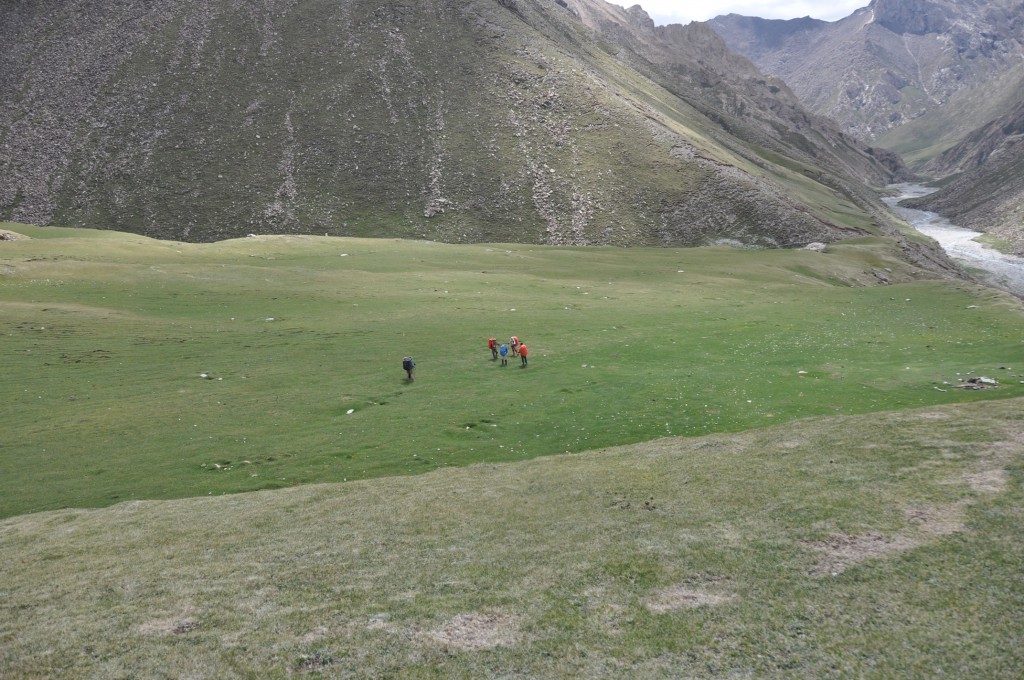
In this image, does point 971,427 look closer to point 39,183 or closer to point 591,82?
point 591,82

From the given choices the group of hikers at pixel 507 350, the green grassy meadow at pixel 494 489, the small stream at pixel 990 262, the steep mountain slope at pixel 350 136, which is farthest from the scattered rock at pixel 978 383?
the small stream at pixel 990 262

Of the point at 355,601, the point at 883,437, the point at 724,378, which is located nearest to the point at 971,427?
the point at 883,437

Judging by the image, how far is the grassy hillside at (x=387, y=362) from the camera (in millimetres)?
31641

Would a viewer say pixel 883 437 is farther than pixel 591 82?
No

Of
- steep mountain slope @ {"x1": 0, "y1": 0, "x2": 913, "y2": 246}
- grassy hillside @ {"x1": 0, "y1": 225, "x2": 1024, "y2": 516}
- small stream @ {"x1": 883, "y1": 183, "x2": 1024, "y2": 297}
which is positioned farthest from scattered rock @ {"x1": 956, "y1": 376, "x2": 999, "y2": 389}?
small stream @ {"x1": 883, "y1": 183, "x2": 1024, "y2": 297}

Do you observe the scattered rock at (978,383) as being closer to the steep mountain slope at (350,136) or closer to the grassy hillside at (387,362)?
the grassy hillside at (387,362)

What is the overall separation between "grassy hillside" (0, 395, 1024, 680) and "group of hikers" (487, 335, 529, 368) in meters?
17.7

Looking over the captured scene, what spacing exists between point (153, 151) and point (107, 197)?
13.8 m

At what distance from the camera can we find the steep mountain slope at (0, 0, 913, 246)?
429 feet

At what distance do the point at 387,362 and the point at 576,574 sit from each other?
29.5 metres

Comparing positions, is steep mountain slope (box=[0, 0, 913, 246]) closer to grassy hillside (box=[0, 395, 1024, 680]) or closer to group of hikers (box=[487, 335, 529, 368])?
group of hikers (box=[487, 335, 529, 368])

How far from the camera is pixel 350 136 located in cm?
14825

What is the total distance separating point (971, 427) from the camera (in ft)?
82.3

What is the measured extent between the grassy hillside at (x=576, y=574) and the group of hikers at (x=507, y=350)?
17.7 m
